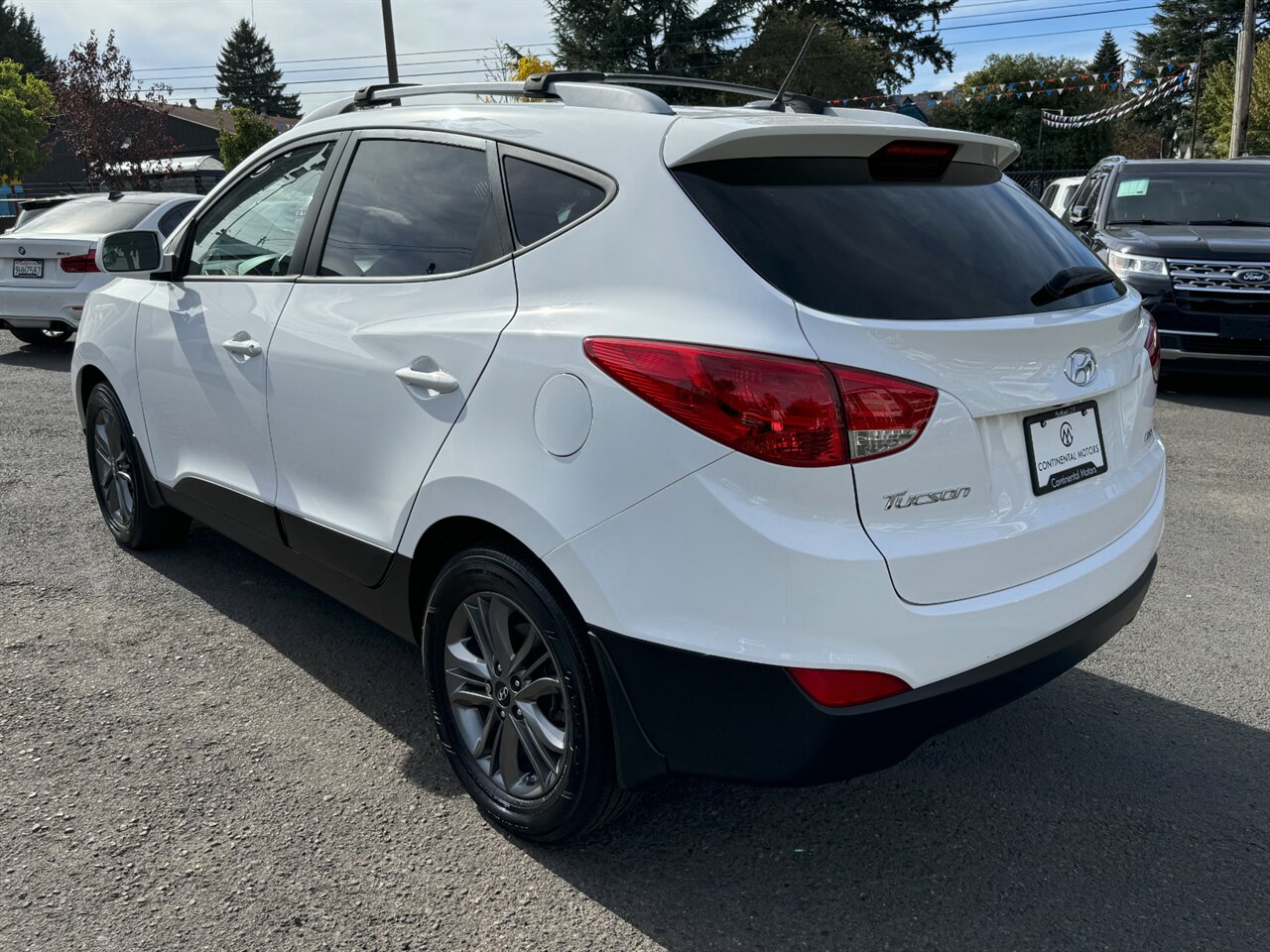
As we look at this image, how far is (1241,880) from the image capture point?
2584 millimetres

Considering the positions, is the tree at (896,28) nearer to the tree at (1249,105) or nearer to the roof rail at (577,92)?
the tree at (1249,105)

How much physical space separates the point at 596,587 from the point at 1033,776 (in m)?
1.53

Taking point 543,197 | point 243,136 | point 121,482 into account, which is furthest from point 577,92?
point 243,136

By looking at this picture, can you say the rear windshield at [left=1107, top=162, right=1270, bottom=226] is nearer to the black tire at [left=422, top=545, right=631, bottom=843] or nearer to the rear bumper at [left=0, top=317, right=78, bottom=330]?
the black tire at [left=422, top=545, right=631, bottom=843]

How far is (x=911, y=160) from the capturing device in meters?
2.60

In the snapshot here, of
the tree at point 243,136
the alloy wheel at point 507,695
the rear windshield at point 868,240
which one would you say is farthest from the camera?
the tree at point 243,136

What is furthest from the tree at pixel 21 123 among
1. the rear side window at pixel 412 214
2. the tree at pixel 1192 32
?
the tree at pixel 1192 32

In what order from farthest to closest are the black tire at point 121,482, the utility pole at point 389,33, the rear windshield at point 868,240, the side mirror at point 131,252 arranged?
the utility pole at point 389,33 → the black tire at point 121,482 → the side mirror at point 131,252 → the rear windshield at point 868,240

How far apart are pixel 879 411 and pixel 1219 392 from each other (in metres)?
8.06

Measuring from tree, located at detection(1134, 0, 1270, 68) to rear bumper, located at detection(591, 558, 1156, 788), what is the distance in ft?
276

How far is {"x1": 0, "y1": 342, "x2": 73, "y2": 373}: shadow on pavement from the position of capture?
34.9ft

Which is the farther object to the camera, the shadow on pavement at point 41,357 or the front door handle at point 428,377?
the shadow on pavement at point 41,357

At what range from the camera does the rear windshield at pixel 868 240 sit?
2.24 metres

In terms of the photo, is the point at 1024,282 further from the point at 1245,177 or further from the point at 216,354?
the point at 1245,177
